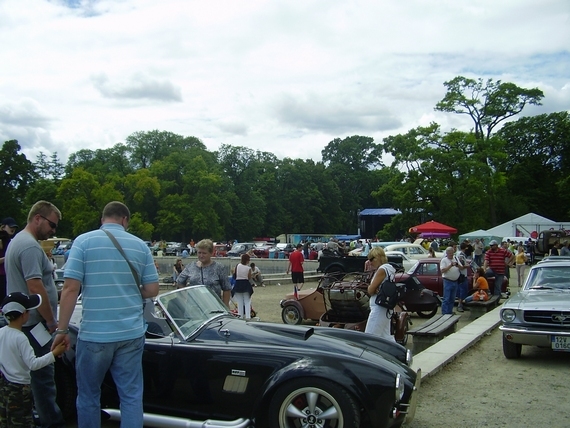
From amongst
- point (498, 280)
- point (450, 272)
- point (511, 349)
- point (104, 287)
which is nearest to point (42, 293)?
point (104, 287)

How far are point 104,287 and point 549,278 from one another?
26.8 ft

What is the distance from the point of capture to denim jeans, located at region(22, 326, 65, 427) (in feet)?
15.5

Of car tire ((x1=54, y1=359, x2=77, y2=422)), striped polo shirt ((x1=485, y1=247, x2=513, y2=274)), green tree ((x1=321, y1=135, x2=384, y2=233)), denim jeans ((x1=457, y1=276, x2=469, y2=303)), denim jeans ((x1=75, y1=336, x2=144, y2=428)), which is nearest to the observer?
denim jeans ((x1=75, y1=336, x2=144, y2=428))

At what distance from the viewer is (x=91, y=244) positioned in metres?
4.07

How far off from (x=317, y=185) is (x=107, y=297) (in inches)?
3425

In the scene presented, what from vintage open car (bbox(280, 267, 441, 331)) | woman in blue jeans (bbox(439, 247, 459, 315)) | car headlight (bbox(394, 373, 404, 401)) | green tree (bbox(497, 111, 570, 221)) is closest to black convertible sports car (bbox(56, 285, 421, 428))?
car headlight (bbox(394, 373, 404, 401))

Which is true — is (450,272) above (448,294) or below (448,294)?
above

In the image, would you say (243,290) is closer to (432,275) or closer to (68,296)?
(68,296)

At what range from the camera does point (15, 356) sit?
4.38 metres

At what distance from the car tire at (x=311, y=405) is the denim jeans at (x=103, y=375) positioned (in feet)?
3.62

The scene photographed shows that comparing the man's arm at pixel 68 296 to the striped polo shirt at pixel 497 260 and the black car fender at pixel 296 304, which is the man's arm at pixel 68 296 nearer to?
the black car fender at pixel 296 304

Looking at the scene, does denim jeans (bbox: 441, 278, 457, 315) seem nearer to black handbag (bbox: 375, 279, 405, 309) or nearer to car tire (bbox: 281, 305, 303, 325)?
car tire (bbox: 281, 305, 303, 325)

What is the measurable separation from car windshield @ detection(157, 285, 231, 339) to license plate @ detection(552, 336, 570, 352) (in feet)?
15.7

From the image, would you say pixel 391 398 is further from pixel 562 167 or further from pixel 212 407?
pixel 562 167
